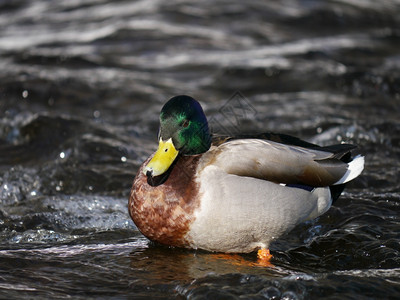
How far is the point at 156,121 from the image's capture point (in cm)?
830

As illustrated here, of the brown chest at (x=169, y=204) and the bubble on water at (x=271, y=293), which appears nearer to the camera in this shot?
the bubble on water at (x=271, y=293)

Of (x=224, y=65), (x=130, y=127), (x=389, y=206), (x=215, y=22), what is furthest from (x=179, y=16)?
(x=389, y=206)

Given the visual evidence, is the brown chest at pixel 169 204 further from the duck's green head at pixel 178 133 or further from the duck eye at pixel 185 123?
the duck eye at pixel 185 123

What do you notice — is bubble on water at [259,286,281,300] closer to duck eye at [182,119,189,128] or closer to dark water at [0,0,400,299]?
dark water at [0,0,400,299]

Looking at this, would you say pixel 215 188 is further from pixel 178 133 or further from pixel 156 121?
pixel 156 121

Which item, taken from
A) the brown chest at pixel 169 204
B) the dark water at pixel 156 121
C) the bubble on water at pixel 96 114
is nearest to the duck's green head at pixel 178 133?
the brown chest at pixel 169 204

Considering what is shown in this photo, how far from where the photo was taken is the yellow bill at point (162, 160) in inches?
166

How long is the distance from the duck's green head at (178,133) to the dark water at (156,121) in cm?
68

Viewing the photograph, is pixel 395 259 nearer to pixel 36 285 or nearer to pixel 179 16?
pixel 36 285

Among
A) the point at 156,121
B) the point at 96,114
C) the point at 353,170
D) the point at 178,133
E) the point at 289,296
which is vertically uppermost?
the point at 178,133

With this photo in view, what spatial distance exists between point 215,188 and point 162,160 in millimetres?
370

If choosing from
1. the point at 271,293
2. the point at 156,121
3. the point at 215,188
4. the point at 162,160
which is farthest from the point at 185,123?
the point at 156,121

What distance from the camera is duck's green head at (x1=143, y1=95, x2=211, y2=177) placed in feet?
14.0

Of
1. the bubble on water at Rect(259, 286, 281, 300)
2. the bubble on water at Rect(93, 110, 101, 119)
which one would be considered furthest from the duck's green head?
the bubble on water at Rect(93, 110, 101, 119)
